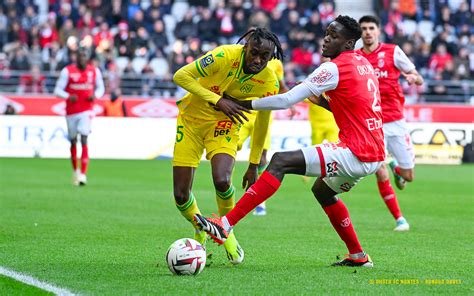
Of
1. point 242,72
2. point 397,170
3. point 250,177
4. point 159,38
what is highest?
point 242,72

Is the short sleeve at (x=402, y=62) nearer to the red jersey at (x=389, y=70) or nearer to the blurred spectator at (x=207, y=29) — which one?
the red jersey at (x=389, y=70)

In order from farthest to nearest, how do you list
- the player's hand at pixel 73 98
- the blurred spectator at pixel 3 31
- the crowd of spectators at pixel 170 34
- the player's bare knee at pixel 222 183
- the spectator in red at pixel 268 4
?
the spectator in red at pixel 268 4
the blurred spectator at pixel 3 31
the crowd of spectators at pixel 170 34
the player's hand at pixel 73 98
the player's bare knee at pixel 222 183

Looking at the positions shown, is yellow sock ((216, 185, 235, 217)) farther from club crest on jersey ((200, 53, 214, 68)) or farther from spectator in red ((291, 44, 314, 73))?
spectator in red ((291, 44, 314, 73))

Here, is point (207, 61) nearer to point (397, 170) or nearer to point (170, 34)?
point (397, 170)

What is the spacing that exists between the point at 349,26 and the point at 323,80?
62 centimetres

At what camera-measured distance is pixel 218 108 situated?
8.94 m

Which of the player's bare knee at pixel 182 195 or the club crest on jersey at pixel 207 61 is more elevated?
the club crest on jersey at pixel 207 61

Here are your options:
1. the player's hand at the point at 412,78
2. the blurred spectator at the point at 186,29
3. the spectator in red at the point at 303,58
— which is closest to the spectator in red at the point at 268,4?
the spectator in red at the point at 303,58

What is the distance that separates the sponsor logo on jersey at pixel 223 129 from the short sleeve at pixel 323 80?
1.23m

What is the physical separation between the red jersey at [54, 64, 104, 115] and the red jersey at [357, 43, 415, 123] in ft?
27.4

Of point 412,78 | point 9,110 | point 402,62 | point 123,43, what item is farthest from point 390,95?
point 123,43

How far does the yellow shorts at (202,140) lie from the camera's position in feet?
30.9

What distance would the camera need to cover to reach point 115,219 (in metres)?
13.4

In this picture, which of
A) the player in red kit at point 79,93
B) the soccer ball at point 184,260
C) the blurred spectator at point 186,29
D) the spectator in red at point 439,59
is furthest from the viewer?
the spectator in red at point 439,59
